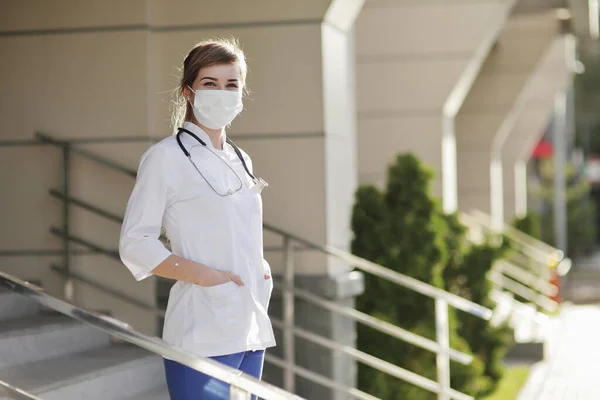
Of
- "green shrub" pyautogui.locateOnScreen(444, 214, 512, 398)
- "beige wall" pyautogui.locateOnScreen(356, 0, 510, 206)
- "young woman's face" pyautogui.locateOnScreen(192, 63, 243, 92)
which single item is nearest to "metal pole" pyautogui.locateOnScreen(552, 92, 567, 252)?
"beige wall" pyautogui.locateOnScreen(356, 0, 510, 206)

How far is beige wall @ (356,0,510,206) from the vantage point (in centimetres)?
1116

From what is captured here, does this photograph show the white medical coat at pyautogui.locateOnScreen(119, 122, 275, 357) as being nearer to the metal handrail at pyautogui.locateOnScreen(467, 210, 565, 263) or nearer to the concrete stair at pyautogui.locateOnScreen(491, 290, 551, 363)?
the concrete stair at pyautogui.locateOnScreen(491, 290, 551, 363)

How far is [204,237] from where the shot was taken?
142 inches

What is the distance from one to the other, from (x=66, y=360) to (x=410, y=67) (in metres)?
6.40

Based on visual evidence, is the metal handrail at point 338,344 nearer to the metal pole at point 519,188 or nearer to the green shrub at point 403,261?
the green shrub at point 403,261

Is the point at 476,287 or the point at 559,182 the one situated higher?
the point at 559,182

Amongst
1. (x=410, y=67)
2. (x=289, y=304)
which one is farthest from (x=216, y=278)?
(x=410, y=67)

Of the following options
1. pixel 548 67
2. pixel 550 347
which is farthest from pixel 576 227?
pixel 550 347

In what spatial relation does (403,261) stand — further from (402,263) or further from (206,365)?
(206,365)

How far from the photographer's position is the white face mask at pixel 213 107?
370 centimetres

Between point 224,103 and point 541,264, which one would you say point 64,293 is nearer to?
point 224,103

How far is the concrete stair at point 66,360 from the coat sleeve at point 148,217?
4.99 feet

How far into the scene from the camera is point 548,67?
2025 centimetres

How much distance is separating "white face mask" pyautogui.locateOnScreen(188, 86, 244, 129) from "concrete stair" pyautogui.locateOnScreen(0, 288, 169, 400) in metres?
1.73
